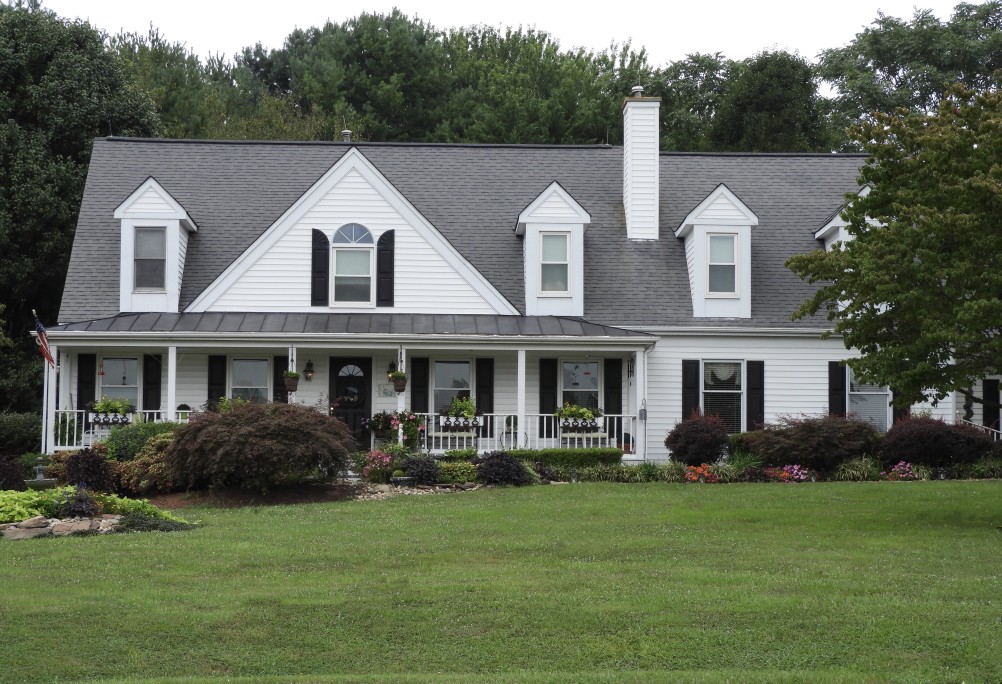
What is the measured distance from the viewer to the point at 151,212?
2527cm

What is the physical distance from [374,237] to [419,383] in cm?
327

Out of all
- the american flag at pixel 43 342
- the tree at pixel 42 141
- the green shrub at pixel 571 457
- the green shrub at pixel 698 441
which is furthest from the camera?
the tree at pixel 42 141

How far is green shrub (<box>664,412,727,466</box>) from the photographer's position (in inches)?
912

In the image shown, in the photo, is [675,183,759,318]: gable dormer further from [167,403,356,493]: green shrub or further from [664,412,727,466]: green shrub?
[167,403,356,493]: green shrub

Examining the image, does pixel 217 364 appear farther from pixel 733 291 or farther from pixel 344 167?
pixel 733 291

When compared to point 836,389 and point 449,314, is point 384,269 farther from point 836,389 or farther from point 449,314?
point 836,389

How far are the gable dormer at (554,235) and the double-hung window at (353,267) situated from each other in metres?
3.36

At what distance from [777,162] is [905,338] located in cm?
1419

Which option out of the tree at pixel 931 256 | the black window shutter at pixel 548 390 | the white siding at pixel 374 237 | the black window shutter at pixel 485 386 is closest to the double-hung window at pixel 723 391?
the black window shutter at pixel 548 390

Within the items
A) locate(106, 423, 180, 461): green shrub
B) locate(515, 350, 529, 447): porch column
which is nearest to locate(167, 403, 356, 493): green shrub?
locate(106, 423, 180, 461): green shrub

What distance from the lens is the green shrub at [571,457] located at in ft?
74.6

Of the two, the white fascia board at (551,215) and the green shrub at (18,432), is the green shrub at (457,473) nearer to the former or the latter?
the white fascia board at (551,215)

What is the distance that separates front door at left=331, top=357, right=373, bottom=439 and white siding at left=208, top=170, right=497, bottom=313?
3.98ft

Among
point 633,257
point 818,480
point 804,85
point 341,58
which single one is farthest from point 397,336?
point 341,58
